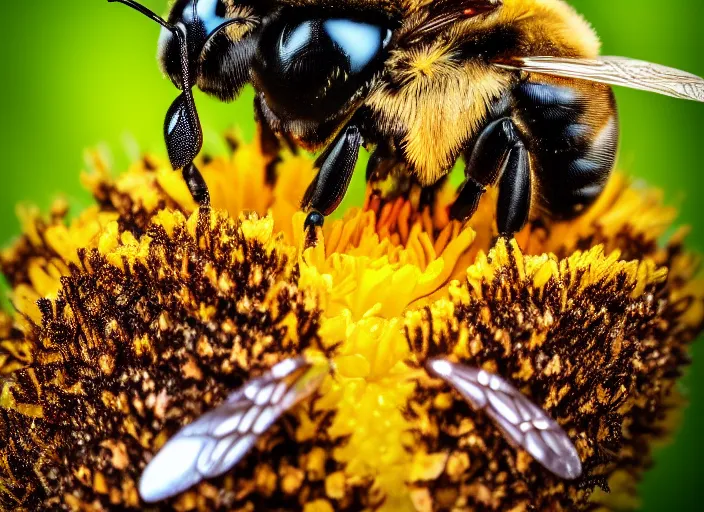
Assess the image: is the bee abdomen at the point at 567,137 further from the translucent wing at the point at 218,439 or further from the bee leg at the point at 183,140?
the translucent wing at the point at 218,439

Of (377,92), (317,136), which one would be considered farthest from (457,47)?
(317,136)

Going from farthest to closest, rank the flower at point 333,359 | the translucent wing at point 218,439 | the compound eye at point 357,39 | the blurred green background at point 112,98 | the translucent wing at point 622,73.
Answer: the blurred green background at point 112,98
the translucent wing at point 622,73
the compound eye at point 357,39
the flower at point 333,359
the translucent wing at point 218,439

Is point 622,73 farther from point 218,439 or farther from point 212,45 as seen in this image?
point 218,439

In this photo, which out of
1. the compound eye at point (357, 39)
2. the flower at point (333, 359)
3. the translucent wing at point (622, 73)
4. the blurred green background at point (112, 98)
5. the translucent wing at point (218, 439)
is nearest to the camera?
the translucent wing at point (218, 439)

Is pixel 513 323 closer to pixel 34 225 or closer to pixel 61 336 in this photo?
pixel 61 336

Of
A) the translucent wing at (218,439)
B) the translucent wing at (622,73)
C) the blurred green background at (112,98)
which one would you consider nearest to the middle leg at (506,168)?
the translucent wing at (622,73)

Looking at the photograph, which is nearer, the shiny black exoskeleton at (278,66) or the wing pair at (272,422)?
the wing pair at (272,422)

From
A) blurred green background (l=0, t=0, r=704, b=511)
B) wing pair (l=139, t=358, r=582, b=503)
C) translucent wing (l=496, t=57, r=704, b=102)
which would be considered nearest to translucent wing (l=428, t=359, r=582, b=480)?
wing pair (l=139, t=358, r=582, b=503)

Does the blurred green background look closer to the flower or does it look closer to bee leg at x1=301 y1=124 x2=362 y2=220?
bee leg at x1=301 y1=124 x2=362 y2=220

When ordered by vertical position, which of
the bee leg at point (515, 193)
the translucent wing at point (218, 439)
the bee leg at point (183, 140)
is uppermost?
the bee leg at point (183, 140)
